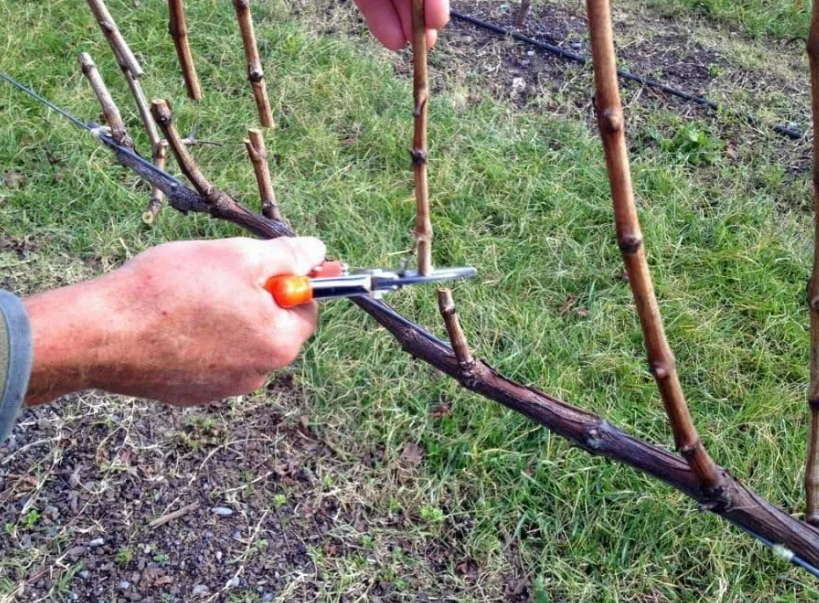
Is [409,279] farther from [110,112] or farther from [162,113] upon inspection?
[110,112]

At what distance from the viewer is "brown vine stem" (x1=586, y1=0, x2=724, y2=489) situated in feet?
2.49

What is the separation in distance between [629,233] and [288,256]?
0.51m

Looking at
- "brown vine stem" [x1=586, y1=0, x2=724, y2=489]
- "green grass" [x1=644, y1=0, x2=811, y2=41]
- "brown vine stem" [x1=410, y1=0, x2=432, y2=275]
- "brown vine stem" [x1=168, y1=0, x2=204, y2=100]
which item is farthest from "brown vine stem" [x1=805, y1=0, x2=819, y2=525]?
"green grass" [x1=644, y1=0, x2=811, y2=41]

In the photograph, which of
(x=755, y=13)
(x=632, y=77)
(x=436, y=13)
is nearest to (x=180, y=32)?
(x=436, y=13)

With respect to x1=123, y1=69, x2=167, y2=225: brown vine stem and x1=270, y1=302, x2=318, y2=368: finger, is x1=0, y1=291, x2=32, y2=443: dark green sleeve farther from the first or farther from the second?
x1=123, y1=69, x2=167, y2=225: brown vine stem

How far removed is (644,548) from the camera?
6.51 ft

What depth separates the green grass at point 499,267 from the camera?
201 cm

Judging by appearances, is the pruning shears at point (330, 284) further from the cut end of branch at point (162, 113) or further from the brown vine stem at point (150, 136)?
the brown vine stem at point (150, 136)

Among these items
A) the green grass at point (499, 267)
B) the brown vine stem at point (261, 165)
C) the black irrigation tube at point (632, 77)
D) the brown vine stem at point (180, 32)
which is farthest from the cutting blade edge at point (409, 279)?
the black irrigation tube at point (632, 77)

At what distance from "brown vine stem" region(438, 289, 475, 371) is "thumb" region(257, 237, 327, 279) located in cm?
20

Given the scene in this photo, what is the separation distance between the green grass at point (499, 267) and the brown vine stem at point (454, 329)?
0.80 metres

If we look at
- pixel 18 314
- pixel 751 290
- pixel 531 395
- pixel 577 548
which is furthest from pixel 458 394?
pixel 18 314

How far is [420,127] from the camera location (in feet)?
3.59

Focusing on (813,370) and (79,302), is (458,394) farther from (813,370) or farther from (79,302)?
(79,302)
